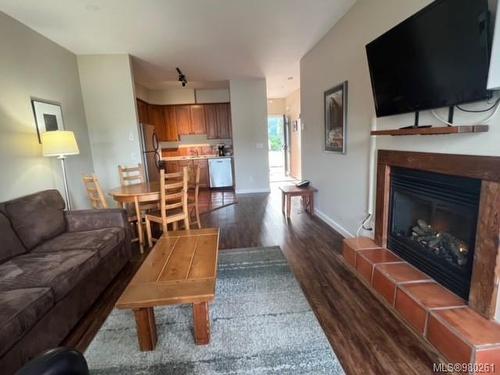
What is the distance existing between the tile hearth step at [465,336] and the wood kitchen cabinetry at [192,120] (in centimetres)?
631

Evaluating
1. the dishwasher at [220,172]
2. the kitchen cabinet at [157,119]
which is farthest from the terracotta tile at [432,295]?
the kitchen cabinet at [157,119]

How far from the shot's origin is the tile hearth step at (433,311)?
1.22 metres

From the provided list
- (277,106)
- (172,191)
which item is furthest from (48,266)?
(277,106)

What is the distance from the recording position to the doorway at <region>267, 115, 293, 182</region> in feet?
27.4

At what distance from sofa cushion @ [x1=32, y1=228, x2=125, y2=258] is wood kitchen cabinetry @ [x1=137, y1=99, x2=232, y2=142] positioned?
481 centimetres

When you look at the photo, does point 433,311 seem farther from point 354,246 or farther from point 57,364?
point 57,364

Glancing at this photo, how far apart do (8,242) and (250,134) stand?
15.4 feet

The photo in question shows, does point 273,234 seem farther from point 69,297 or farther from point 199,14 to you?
point 199,14

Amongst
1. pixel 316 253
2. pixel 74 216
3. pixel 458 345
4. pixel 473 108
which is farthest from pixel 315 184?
pixel 74 216

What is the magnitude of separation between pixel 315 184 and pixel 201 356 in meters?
3.20

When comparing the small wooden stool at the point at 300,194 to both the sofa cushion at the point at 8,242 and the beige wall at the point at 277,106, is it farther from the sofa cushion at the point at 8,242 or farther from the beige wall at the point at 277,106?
the beige wall at the point at 277,106

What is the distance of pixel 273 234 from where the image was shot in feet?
11.1

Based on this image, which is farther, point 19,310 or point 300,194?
point 300,194

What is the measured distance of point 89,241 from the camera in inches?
88.5
